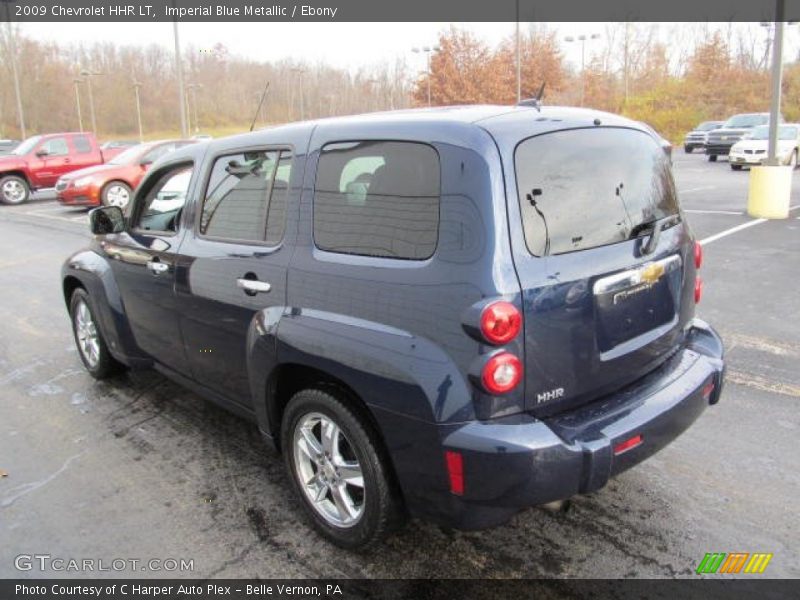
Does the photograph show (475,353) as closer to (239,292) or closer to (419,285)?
(419,285)

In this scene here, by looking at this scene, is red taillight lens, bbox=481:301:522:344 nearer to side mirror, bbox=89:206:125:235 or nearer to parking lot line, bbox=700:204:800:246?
side mirror, bbox=89:206:125:235

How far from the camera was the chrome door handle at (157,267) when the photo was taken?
12.3ft

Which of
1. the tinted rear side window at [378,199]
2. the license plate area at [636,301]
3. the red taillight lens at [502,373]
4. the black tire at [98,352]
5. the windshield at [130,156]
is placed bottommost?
the black tire at [98,352]

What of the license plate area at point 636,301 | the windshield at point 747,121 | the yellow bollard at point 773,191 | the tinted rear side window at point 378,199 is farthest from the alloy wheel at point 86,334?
the windshield at point 747,121

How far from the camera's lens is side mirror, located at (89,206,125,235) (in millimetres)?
4324

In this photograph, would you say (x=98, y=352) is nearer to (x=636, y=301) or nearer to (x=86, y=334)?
(x=86, y=334)

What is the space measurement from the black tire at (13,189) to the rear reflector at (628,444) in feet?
69.4

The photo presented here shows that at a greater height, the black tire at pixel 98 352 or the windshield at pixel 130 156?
the windshield at pixel 130 156

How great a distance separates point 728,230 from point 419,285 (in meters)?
9.23

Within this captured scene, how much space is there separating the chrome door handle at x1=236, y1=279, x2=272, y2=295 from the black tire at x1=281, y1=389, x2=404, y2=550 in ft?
1.66

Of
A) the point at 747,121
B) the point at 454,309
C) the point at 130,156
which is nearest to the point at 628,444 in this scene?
the point at 454,309

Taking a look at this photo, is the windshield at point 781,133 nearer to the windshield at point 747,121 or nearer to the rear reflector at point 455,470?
the windshield at point 747,121

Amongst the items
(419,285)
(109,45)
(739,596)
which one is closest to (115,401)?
(419,285)

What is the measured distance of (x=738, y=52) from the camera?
5744 cm
